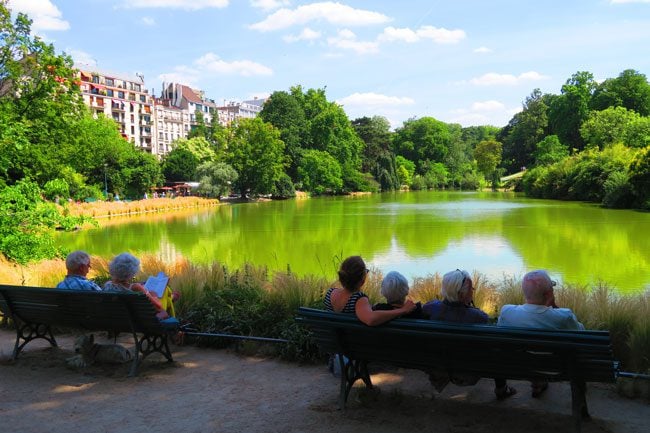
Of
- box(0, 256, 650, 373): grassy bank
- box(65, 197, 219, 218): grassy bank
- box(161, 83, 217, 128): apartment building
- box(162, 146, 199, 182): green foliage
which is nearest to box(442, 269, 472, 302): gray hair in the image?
box(0, 256, 650, 373): grassy bank

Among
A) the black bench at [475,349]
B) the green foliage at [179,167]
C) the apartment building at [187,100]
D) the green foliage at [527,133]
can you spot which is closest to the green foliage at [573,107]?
the green foliage at [527,133]

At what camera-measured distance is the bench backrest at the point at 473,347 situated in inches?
101

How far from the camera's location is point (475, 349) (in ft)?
9.34

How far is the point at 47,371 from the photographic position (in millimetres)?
4223

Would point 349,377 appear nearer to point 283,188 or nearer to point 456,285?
point 456,285

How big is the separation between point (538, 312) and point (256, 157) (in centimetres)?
5178

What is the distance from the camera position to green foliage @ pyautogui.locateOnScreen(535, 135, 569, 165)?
185 ft

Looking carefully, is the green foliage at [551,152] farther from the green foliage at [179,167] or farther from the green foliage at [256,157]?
the green foliage at [179,167]

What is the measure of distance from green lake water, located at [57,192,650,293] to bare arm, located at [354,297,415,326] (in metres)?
4.60

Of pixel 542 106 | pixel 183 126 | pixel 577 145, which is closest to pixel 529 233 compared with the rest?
pixel 577 145

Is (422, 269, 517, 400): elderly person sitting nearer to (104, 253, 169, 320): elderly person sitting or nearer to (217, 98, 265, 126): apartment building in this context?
(104, 253, 169, 320): elderly person sitting

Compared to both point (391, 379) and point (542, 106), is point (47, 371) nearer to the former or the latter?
point (391, 379)

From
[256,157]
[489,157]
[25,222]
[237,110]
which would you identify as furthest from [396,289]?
[237,110]

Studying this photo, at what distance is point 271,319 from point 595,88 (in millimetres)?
68879
